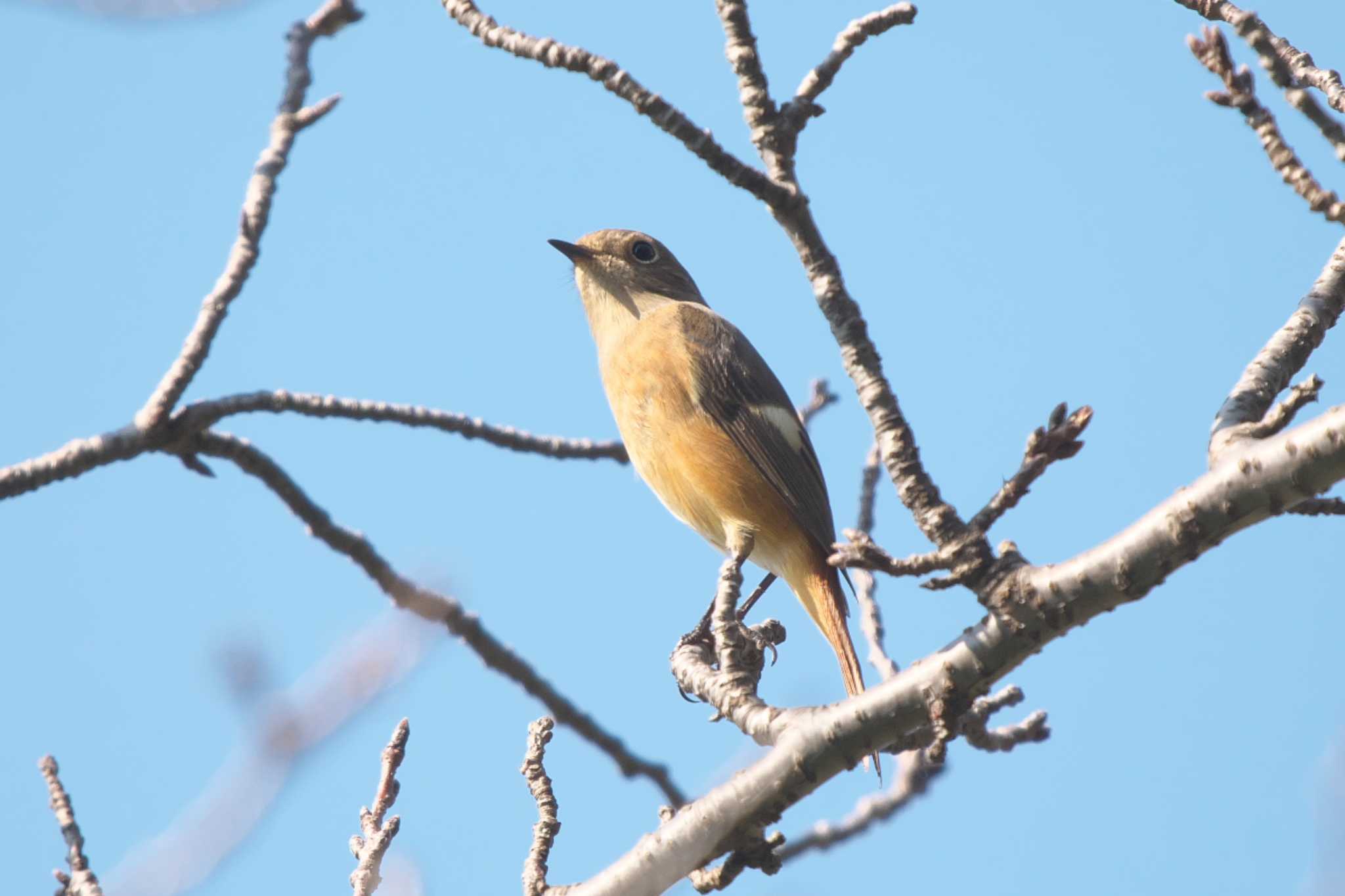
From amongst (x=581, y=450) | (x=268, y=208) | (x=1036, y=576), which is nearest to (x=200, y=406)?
(x=268, y=208)

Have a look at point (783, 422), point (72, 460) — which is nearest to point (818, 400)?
point (783, 422)

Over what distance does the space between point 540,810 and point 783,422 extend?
325 cm

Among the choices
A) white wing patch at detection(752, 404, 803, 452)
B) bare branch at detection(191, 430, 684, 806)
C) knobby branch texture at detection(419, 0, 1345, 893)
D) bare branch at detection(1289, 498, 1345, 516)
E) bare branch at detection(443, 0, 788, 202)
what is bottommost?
bare branch at detection(1289, 498, 1345, 516)

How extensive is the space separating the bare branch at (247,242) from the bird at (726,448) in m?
2.10

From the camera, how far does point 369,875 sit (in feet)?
10.3

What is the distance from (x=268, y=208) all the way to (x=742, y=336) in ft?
9.47

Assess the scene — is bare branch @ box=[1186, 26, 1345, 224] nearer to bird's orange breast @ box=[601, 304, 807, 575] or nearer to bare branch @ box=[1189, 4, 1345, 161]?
bare branch @ box=[1189, 4, 1345, 161]

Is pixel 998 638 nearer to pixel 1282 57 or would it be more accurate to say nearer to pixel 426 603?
pixel 1282 57

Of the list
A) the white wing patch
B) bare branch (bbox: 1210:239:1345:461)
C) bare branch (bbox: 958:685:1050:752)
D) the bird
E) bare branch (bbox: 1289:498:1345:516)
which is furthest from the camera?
the white wing patch

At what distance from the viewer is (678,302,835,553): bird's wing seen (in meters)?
6.05

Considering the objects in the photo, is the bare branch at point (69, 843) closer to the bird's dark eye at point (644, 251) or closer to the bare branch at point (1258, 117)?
the bare branch at point (1258, 117)

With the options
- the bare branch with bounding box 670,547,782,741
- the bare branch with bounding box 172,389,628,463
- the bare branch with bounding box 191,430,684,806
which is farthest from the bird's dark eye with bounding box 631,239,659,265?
the bare branch with bounding box 670,547,782,741

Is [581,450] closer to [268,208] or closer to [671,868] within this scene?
Answer: [268,208]

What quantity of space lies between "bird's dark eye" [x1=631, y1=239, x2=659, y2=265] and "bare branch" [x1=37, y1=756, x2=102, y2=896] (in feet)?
14.1
